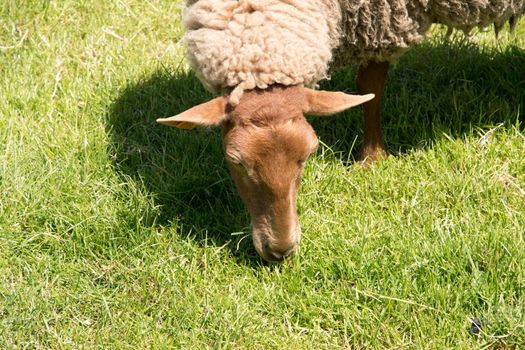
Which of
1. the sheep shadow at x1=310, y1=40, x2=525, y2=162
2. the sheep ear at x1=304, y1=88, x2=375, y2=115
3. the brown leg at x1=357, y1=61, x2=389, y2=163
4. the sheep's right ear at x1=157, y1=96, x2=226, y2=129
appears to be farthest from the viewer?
the sheep shadow at x1=310, y1=40, x2=525, y2=162

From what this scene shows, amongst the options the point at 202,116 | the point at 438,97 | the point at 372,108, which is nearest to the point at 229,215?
the point at 202,116

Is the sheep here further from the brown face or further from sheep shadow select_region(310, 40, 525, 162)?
sheep shadow select_region(310, 40, 525, 162)

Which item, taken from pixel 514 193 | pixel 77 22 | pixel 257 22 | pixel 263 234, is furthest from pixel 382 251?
pixel 77 22

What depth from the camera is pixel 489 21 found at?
4.48m

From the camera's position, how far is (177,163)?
Answer: 4551 millimetres

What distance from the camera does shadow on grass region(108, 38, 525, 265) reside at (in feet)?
14.2

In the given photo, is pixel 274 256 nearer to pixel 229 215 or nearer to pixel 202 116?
pixel 229 215

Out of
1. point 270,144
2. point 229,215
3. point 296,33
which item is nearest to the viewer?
point 270,144

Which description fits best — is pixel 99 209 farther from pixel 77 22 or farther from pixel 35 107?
pixel 77 22

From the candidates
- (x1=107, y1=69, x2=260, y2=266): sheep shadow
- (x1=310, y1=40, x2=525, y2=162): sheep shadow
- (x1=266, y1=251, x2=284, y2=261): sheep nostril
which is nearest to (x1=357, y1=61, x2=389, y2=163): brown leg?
(x1=310, y1=40, x2=525, y2=162): sheep shadow

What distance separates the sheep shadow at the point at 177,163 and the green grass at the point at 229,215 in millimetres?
12

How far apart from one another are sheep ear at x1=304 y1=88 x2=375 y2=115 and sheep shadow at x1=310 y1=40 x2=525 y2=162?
98 cm

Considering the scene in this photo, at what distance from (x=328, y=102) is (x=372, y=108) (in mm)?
1023

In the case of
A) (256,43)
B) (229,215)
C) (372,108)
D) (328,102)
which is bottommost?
(229,215)
